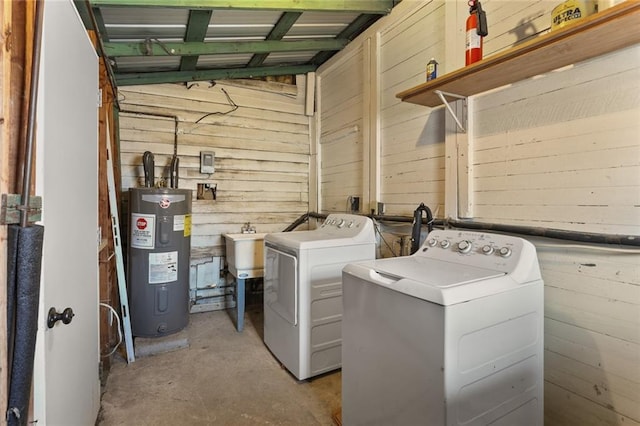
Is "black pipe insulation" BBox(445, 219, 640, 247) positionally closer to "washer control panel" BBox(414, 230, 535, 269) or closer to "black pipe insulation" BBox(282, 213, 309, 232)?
"washer control panel" BBox(414, 230, 535, 269)

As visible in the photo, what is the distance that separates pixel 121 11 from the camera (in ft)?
6.80

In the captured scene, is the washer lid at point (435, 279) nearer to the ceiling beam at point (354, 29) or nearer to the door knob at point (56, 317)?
the door knob at point (56, 317)

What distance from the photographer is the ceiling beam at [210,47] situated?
7.97 feet

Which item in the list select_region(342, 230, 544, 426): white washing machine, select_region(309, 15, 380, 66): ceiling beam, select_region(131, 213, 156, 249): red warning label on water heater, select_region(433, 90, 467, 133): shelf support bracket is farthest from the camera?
select_region(309, 15, 380, 66): ceiling beam

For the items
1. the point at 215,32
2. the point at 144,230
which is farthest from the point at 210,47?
the point at 144,230

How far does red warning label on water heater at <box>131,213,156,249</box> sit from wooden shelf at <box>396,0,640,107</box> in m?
2.17

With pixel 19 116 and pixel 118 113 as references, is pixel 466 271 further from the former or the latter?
pixel 118 113

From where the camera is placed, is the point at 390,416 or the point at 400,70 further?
the point at 400,70

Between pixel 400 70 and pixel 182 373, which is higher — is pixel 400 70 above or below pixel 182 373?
above

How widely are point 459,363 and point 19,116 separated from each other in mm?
1482

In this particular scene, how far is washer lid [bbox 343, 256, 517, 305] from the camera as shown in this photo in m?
1.11

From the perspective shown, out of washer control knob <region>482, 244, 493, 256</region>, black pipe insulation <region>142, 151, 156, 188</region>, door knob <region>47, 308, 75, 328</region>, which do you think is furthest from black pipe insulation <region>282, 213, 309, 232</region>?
door knob <region>47, 308, 75, 328</region>

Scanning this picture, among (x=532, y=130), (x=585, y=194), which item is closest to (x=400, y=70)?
(x=532, y=130)

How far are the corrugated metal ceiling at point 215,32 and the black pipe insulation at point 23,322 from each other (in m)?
1.52
